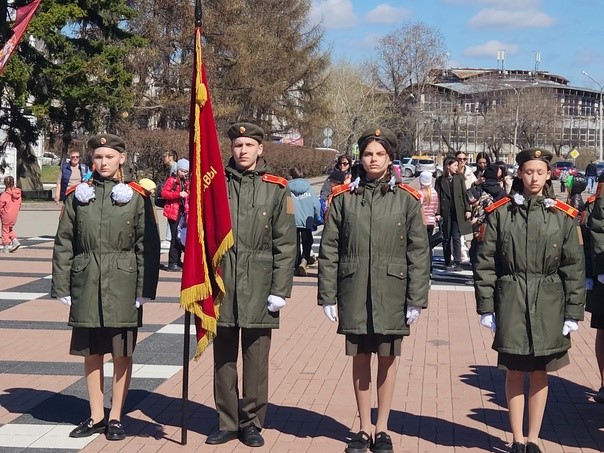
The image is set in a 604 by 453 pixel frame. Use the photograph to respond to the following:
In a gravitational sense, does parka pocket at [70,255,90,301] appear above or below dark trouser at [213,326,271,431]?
above

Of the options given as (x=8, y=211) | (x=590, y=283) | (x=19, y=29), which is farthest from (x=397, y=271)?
(x=8, y=211)

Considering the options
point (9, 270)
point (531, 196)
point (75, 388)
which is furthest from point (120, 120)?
point (531, 196)

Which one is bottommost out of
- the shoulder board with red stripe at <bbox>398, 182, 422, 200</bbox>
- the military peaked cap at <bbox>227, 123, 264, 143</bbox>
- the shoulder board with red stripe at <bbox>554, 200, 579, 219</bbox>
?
the shoulder board with red stripe at <bbox>554, 200, 579, 219</bbox>

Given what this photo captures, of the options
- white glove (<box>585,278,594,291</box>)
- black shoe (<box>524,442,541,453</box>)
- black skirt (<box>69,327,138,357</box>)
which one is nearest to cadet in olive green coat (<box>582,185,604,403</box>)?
white glove (<box>585,278,594,291</box>)

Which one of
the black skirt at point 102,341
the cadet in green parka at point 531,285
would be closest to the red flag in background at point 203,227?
the black skirt at point 102,341

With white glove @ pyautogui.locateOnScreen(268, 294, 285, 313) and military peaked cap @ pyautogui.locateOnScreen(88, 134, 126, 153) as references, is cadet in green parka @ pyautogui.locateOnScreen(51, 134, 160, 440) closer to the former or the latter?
military peaked cap @ pyautogui.locateOnScreen(88, 134, 126, 153)

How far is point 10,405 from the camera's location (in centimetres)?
717

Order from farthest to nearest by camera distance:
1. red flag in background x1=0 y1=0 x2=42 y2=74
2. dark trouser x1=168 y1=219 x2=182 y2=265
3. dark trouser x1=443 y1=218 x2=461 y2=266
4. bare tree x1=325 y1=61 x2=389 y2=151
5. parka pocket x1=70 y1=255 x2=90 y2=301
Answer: bare tree x1=325 y1=61 x2=389 y2=151 < dark trouser x1=443 y1=218 x2=461 y2=266 < dark trouser x1=168 y1=219 x2=182 y2=265 < red flag in background x1=0 y1=0 x2=42 y2=74 < parka pocket x1=70 y1=255 x2=90 y2=301

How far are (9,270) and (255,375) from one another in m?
9.97

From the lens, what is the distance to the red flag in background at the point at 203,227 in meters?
6.02

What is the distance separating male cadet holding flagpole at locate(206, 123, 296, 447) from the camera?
611 cm

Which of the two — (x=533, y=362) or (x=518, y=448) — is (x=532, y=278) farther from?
(x=518, y=448)

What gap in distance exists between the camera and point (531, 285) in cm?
570

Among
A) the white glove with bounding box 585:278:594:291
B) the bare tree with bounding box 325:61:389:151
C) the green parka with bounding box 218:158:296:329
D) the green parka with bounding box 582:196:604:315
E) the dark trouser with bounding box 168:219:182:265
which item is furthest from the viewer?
the bare tree with bounding box 325:61:389:151
